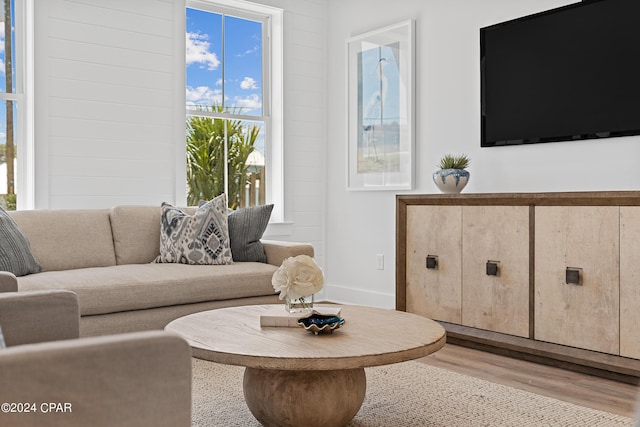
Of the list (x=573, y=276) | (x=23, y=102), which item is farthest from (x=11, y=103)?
(x=573, y=276)

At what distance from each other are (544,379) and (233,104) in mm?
3180

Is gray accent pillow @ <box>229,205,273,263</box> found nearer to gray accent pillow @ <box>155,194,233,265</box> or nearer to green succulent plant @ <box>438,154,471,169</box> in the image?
gray accent pillow @ <box>155,194,233,265</box>

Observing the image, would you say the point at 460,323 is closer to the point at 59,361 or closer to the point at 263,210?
the point at 263,210

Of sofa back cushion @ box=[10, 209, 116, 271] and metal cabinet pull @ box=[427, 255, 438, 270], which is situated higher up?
sofa back cushion @ box=[10, 209, 116, 271]

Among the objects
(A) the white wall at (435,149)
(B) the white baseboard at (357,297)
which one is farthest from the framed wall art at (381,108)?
(B) the white baseboard at (357,297)

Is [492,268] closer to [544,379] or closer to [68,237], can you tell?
[544,379]

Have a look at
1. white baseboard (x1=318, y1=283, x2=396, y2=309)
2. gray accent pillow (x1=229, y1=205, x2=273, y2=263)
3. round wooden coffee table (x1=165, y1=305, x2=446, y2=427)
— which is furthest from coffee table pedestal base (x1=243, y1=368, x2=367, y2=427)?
white baseboard (x1=318, y1=283, x2=396, y2=309)

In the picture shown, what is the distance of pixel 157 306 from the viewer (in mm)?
3201

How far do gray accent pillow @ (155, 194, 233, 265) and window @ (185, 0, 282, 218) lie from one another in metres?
1.00

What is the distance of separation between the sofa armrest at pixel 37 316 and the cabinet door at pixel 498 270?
2331 millimetres

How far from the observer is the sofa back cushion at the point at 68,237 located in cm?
342

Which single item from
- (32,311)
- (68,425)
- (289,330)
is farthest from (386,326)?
(68,425)

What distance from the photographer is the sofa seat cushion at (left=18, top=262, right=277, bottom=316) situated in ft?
9.71

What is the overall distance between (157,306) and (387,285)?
209cm
